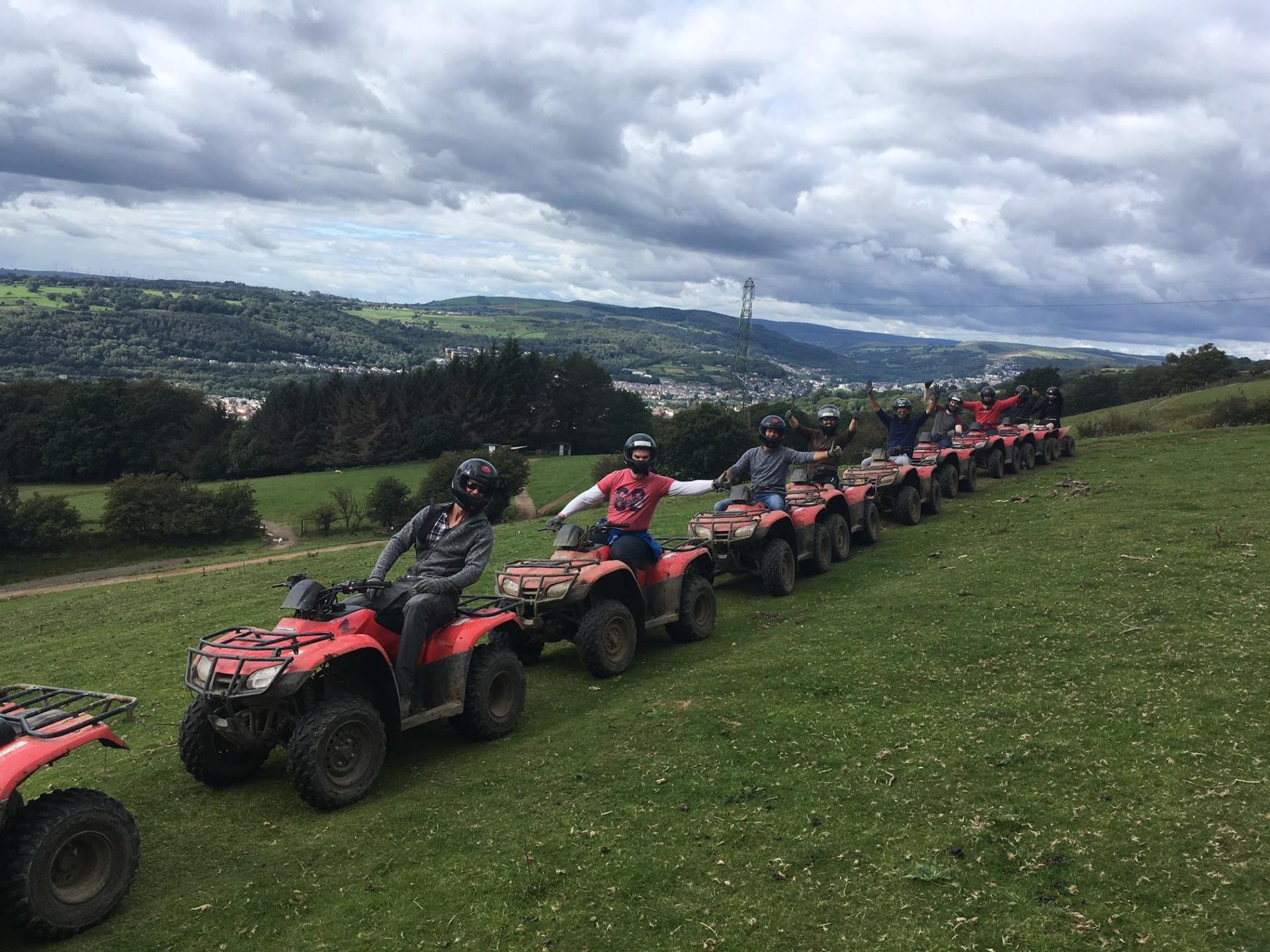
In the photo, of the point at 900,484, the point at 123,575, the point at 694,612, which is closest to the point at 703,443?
the point at 123,575

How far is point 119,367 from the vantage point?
6309 inches

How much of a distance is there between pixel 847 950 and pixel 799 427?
11468 millimetres

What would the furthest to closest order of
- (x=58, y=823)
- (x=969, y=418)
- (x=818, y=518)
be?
1. (x=969, y=418)
2. (x=818, y=518)
3. (x=58, y=823)

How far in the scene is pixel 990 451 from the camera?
23531 millimetres

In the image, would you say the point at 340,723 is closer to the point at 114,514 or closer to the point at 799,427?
the point at 799,427

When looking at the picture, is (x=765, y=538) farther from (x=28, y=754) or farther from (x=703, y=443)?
(x=703, y=443)

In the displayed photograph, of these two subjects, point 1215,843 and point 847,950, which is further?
point 1215,843

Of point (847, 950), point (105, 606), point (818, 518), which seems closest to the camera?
point (847, 950)

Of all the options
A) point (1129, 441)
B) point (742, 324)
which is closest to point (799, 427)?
point (1129, 441)

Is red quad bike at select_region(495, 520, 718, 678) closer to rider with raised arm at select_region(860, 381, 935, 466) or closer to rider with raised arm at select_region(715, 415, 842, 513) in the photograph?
rider with raised arm at select_region(715, 415, 842, 513)

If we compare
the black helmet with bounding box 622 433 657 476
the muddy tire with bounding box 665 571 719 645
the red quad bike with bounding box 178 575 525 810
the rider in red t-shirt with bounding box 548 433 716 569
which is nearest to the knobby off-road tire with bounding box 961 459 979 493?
the muddy tire with bounding box 665 571 719 645

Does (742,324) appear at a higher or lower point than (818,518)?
higher

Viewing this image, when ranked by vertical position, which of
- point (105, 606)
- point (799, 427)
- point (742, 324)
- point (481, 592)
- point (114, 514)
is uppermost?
point (742, 324)

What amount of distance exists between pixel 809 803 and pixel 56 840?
16.9ft
